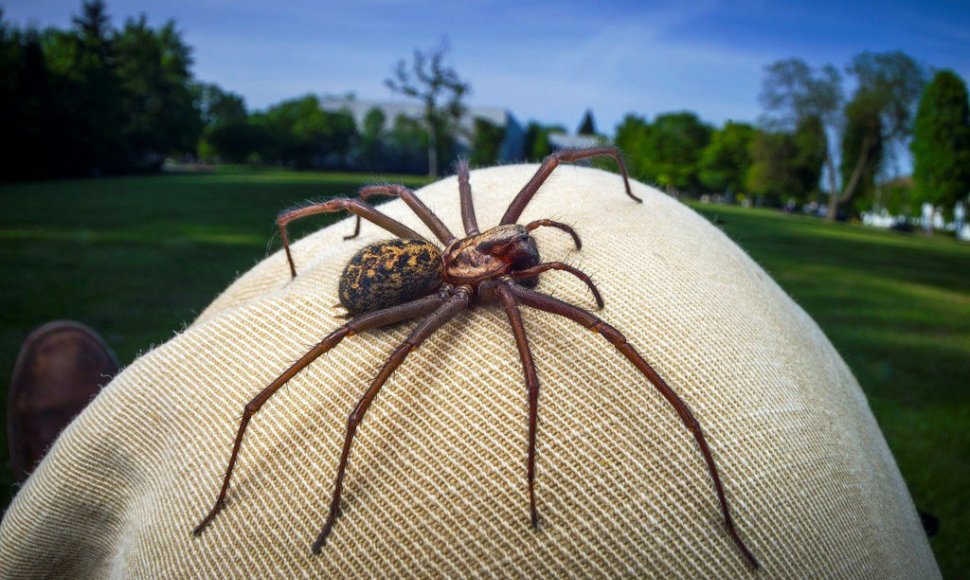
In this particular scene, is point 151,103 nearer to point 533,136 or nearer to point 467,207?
point 533,136

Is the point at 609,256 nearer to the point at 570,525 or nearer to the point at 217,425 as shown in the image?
the point at 570,525

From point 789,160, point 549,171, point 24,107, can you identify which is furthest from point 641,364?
point 789,160

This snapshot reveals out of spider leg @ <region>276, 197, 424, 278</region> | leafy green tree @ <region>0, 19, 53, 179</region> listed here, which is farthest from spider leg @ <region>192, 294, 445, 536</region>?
leafy green tree @ <region>0, 19, 53, 179</region>

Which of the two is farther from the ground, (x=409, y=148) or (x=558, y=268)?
(x=409, y=148)

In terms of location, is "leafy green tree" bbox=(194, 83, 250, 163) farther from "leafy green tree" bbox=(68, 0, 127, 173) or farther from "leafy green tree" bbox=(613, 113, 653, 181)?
"leafy green tree" bbox=(613, 113, 653, 181)

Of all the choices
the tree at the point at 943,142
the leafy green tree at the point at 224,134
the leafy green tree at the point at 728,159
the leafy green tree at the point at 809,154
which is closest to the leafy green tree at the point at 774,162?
the leafy green tree at the point at 809,154

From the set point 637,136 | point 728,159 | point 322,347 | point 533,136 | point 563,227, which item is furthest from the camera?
point 533,136

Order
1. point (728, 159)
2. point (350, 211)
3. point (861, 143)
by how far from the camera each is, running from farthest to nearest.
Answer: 1. point (728, 159)
2. point (861, 143)
3. point (350, 211)
